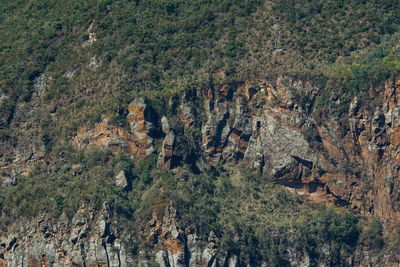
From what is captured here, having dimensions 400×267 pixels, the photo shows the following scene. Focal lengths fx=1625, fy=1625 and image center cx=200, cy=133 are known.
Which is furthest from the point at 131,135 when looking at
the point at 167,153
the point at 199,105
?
the point at 199,105

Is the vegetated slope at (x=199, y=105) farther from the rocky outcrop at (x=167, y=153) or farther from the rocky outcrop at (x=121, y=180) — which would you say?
the rocky outcrop at (x=121, y=180)

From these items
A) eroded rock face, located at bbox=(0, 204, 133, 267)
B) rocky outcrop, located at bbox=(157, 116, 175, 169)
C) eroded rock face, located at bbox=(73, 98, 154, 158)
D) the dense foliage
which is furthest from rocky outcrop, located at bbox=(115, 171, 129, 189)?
eroded rock face, located at bbox=(0, 204, 133, 267)

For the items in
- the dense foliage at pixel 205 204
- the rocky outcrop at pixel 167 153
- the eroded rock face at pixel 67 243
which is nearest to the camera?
the eroded rock face at pixel 67 243

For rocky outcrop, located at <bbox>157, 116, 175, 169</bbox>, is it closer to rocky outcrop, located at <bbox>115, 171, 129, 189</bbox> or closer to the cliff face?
the cliff face

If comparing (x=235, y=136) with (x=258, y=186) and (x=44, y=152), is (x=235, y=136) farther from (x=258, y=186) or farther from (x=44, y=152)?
Result: (x=44, y=152)

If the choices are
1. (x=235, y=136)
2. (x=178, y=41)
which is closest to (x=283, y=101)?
(x=235, y=136)

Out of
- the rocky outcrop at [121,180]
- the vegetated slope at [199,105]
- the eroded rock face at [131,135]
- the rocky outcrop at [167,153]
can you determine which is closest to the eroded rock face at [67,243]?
the vegetated slope at [199,105]
